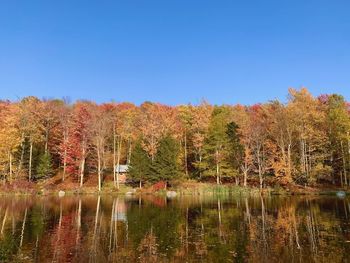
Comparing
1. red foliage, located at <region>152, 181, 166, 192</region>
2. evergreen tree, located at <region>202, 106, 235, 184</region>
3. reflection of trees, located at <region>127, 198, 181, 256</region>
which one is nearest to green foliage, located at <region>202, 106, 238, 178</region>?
evergreen tree, located at <region>202, 106, 235, 184</region>

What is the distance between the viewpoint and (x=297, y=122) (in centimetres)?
5656

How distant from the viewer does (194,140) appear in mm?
63875

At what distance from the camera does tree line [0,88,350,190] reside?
57.2 metres

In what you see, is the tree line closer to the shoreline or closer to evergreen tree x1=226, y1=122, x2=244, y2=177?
evergreen tree x1=226, y1=122, x2=244, y2=177

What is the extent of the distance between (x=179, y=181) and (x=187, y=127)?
1337cm

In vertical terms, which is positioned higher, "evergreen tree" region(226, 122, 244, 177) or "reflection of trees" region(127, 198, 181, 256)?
"evergreen tree" region(226, 122, 244, 177)

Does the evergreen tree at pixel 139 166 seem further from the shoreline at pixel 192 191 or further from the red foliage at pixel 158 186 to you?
the red foliage at pixel 158 186

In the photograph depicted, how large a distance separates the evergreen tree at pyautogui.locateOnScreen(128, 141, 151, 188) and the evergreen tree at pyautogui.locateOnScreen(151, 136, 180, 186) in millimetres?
1372

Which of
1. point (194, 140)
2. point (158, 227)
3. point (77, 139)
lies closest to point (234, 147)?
point (194, 140)

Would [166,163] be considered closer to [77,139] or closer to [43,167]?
A: [77,139]

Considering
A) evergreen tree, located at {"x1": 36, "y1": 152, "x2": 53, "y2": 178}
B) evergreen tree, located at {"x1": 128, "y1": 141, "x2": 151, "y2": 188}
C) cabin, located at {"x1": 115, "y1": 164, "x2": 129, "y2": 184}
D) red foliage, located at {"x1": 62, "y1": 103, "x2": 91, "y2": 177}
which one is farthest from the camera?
cabin, located at {"x1": 115, "y1": 164, "x2": 129, "y2": 184}

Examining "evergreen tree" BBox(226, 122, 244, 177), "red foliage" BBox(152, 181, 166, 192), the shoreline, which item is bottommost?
the shoreline

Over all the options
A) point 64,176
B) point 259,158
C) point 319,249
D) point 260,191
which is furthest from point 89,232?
point 64,176

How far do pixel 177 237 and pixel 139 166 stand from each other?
39828mm
